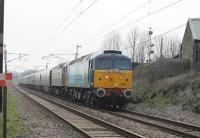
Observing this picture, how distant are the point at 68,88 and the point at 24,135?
2511 centimetres

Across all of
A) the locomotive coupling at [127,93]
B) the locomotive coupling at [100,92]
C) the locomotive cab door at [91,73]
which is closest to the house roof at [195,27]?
the locomotive cab door at [91,73]

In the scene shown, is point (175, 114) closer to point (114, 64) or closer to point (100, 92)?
point (100, 92)

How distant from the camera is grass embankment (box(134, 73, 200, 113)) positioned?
27.7m

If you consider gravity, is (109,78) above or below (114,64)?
below

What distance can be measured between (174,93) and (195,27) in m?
19.2

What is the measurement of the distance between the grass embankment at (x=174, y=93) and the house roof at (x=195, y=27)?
1123cm

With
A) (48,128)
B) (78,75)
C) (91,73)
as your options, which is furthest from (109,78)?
(48,128)

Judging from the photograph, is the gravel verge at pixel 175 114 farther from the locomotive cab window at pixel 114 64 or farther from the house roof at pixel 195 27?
the house roof at pixel 195 27

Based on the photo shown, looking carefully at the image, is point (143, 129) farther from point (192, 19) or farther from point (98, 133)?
point (192, 19)

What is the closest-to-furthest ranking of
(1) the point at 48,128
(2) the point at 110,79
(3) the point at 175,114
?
(1) the point at 48,128 → (3) the point at 175,114 → (2) the point at 110,79

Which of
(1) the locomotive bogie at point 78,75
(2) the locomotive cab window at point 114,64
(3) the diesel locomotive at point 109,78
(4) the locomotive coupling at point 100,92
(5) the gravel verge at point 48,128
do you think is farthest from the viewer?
(1) the locomotive bogie at point 78,75

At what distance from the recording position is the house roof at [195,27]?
4731 cm

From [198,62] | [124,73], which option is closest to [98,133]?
[124,73]

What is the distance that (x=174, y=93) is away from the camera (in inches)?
1247
